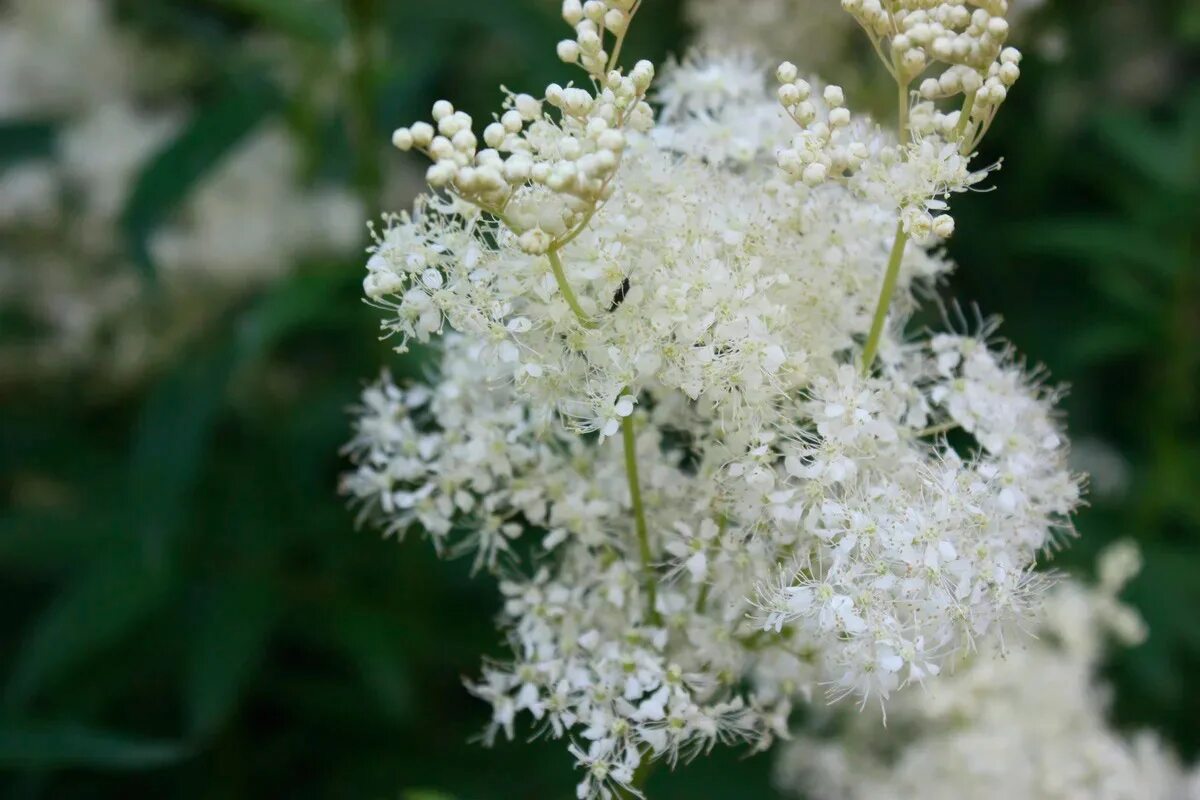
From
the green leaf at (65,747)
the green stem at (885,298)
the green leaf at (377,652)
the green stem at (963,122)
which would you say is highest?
the green stem at (963,122)

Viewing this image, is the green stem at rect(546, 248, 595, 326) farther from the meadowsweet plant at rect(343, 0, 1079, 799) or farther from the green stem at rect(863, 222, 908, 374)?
the green stem at rect(863, 222, 908, 374)

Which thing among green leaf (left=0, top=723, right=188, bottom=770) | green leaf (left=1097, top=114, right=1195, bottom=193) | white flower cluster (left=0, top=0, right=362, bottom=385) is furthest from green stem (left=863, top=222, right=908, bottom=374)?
white flower cluster (left=0, top=0, right=362, bottom=385)

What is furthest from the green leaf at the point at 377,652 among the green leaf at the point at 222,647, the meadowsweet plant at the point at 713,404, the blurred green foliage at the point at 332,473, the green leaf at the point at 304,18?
the green leaf at the point at 304,18

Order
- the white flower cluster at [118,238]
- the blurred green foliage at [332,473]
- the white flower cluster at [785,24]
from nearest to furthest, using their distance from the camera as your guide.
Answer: the blurred green foliage at [332,473], the white flower cluster at [785,24], the white flower cluster at [118,238]

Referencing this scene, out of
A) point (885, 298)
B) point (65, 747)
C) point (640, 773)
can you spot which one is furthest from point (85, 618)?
point (885, 298)

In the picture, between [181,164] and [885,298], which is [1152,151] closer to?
[885,298]

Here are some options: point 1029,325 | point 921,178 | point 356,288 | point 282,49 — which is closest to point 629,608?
point 921,178

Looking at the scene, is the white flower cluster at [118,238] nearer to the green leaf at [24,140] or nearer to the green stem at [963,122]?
the green leaf at [24,140]
